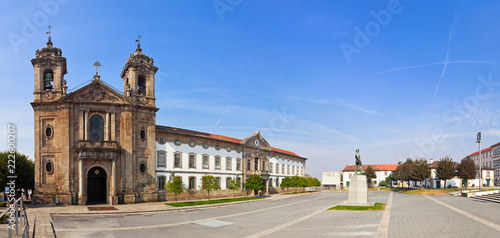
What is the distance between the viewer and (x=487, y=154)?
4279 inches

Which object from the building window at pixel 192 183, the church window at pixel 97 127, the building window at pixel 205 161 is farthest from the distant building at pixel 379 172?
the church window at pixel 97 127

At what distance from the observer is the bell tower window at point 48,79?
3869 cm

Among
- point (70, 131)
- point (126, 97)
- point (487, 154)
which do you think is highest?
point (126, 97)

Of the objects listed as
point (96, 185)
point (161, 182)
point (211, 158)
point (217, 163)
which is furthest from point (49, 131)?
point (217, 163)

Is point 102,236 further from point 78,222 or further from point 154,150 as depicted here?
point 154,150

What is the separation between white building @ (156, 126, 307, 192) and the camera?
1752 inches

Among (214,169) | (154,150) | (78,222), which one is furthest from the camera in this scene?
(214,169)

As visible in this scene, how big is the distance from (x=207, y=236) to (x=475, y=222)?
52.4 feet

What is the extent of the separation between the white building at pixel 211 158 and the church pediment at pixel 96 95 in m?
6.62

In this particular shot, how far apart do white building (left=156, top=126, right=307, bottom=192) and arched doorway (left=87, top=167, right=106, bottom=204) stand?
6658 mm

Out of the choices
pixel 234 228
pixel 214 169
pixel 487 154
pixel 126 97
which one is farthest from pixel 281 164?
pixel 487 154

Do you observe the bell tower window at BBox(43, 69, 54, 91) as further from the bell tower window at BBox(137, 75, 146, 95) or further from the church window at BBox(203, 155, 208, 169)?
the church window at BBox(203, 155, 208, 169)

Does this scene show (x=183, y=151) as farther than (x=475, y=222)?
Yes

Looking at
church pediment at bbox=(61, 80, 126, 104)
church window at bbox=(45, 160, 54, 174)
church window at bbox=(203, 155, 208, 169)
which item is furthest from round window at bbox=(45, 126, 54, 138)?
church window at bbox=(203, 155, 208, 169)
